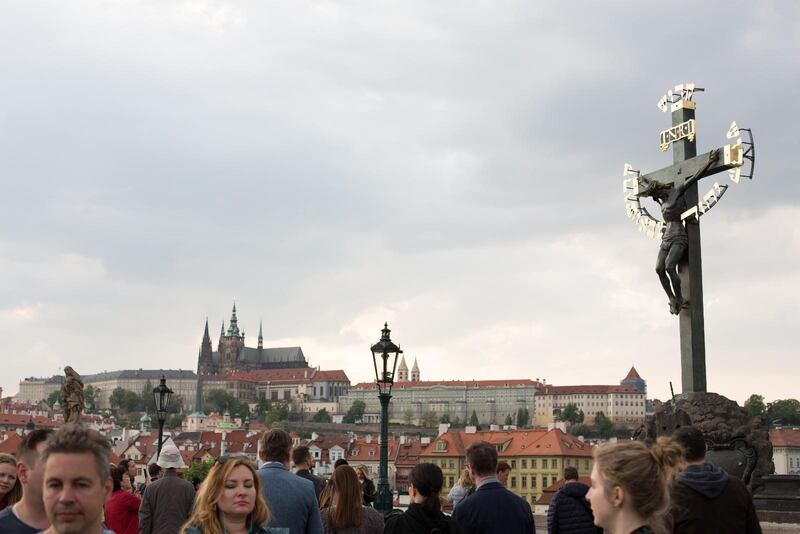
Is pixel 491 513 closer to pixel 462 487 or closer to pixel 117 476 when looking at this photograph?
pixel 117 476

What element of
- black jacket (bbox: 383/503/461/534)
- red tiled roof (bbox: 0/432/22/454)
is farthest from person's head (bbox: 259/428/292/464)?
red tiled roof (bbox: 0/432/22/454)

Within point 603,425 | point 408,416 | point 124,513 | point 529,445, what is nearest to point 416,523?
point 124,513

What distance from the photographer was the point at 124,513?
827 centimetres

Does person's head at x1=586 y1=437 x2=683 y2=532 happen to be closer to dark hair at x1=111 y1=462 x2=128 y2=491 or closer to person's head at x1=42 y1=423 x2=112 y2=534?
person's head at x1=42 y1=423 x2=112 y2=534

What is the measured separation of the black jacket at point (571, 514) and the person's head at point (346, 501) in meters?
1.32

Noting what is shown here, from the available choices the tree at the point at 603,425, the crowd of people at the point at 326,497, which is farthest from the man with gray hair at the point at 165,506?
the tree at the point at 603,425

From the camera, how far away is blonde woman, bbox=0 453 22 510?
19.1ft

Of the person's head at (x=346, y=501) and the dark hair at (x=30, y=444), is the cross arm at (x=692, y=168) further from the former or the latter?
the dark hair at (x=30, y=444)

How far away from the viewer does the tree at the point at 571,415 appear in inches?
6585

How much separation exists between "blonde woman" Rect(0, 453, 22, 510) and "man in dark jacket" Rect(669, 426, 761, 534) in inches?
149

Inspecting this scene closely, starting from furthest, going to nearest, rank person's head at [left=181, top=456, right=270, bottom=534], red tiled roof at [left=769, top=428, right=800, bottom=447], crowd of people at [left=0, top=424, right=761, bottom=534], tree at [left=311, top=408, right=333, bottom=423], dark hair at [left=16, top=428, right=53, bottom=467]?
tree at [left=311, top=408, right=333, bottom=423]
red tiled roof at [left=769, top=428, right=800, bottom=447]
person's head at [left=181, top=456, right=270, bottom=534]
dark hair at [left=16, top=428, right=53, bottom=467]
crowd of people at [left=0, top=424, right=761, bottom=534]

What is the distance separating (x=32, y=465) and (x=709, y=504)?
3498mm

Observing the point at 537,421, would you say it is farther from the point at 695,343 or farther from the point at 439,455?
the point at 695,343

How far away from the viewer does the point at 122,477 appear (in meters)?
8.86
